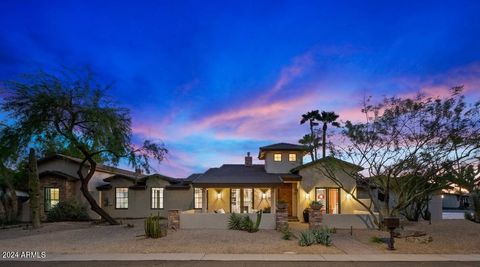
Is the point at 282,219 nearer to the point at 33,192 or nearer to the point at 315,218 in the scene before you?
the point at 315,218

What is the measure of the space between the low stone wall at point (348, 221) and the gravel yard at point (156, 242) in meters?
3.37

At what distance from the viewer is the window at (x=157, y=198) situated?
3103 centimetres

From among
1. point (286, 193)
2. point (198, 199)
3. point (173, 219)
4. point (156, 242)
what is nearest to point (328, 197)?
point (286, 193)

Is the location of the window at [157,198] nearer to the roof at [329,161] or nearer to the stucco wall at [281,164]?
the stucco wall at [281,164]

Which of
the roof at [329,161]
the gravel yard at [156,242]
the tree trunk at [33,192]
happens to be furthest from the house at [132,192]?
the gravel yard at [156,242]

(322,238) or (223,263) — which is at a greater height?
(322,238)

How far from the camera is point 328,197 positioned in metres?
26.7

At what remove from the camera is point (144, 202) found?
101 feet

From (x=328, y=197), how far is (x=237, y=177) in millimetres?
5649

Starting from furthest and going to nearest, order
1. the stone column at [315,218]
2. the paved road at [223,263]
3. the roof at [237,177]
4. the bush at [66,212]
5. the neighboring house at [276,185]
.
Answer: the bush at [66,212]
the neighboring house at [276,185]
the roof at [237,177]
the stone column at [315,218]
the paved road at [223,263]

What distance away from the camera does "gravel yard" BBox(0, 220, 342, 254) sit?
49.8 feet

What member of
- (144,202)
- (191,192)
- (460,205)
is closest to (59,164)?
(144,202)

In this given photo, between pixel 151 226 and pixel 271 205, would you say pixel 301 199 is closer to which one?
pixel 271 205

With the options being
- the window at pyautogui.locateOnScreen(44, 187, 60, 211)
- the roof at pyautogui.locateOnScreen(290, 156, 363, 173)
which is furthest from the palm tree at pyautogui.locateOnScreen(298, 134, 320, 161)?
the window at pyautogui.locateOnScreen(44, 187, 60, 211)
